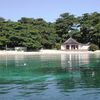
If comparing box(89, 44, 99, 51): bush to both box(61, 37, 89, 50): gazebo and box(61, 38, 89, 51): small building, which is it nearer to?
box(61, 38, 89, 51): small building

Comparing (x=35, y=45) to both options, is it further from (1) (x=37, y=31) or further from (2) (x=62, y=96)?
(2) (x=62, y=96)

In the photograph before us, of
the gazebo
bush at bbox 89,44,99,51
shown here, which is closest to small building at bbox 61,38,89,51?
the gazebo

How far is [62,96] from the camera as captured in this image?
45.1ft

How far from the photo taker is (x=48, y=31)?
7619 centimetres

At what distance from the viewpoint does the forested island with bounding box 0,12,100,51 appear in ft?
234

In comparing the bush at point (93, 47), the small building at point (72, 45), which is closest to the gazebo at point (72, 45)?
the small building at point (72, 45)

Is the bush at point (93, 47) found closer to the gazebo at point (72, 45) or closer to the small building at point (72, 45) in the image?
the small building at point (72, 45)

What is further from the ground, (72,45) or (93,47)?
(72,45)

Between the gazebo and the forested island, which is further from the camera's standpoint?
the gazebo

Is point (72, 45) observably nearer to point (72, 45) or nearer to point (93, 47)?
point (72, 45)

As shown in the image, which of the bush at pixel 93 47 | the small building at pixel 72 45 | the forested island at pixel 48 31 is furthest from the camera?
the small building at pixel 72 45

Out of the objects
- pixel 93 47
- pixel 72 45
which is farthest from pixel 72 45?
pixel 93 47

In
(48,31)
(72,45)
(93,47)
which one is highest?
(48,31)

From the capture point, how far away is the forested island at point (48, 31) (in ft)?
234
